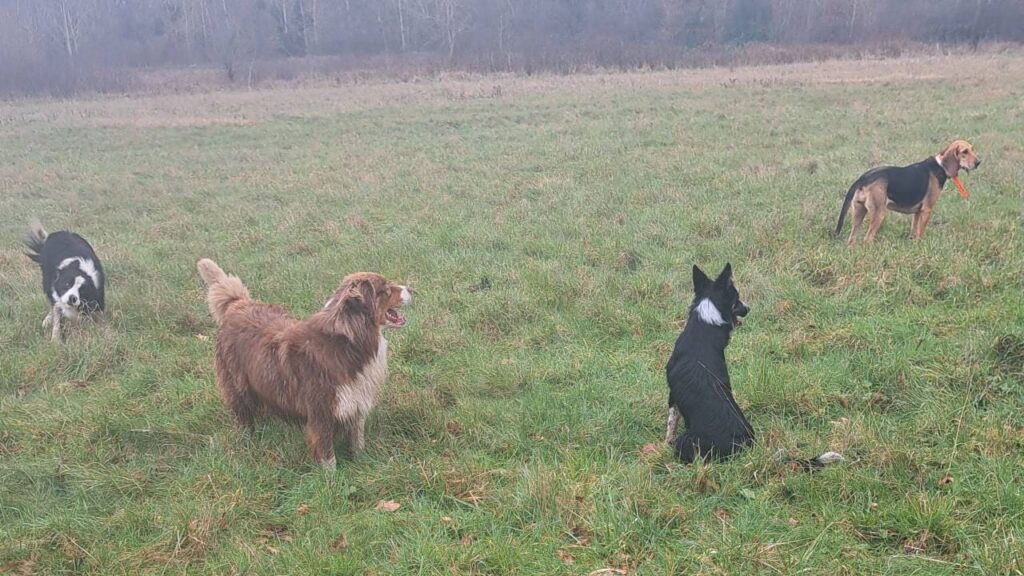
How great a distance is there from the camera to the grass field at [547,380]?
318 centimetres

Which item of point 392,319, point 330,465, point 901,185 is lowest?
point 330,465

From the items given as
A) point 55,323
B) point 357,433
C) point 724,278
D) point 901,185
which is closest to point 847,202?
point 901,185

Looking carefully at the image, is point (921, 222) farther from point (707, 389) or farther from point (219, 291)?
point (219, 291)

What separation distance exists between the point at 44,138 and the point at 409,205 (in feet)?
50.7

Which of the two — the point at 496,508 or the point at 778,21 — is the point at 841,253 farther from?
the point at 778,21

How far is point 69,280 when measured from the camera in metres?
6.34

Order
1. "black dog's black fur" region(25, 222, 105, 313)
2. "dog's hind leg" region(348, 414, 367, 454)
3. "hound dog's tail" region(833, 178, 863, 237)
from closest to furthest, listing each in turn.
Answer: "dog's hind leg" region(348, 414, 367, 454) → "black dog's black fur" region(25, 222, 105, 313) → "hound dog's tail" region(833, 178, 863, 237)

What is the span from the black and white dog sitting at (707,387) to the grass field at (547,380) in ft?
0.40

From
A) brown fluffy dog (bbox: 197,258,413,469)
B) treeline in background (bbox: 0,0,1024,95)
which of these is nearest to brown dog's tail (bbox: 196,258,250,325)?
brown fluffy dog (bbox: 197,258,413,469)

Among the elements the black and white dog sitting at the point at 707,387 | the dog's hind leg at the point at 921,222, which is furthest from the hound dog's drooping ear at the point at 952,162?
the black and white dog sitting at the point at 707,387

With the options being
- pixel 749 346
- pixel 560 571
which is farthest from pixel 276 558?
pixel 749 346

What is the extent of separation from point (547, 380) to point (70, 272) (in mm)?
4962

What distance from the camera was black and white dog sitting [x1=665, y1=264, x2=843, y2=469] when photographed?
12.1 ft

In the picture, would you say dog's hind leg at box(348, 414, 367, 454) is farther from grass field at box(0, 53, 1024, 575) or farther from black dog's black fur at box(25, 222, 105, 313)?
black dog's black fur at box(25, 222, 105, 313)
